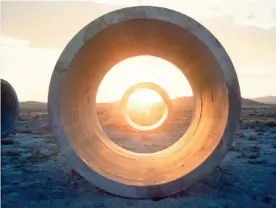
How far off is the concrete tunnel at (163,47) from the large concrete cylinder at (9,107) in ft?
19.5

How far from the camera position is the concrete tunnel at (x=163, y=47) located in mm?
4285

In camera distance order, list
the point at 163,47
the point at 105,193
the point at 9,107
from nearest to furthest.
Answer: the point at 105,193
the point at 163,47
the point at 9,107

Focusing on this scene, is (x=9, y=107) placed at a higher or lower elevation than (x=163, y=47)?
lower

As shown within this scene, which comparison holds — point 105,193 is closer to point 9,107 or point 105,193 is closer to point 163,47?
point 163,47

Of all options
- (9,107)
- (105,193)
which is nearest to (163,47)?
(105,193)

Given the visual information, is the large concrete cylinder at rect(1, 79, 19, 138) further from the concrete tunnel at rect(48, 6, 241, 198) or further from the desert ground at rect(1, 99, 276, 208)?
the concrete tunnel at rect(48, 6, 241, 198)

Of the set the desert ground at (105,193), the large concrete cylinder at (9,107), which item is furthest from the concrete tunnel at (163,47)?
the large concrete cylinder at (9,107)

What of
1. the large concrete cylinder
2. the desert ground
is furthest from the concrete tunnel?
the large concrete cylinder

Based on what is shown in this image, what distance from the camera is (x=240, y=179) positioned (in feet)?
18.6

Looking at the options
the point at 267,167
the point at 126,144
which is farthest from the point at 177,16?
the point at 126,144

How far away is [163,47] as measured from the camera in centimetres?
568

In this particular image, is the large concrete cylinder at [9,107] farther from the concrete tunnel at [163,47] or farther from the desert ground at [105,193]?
the concrete tunnel at [163,47]

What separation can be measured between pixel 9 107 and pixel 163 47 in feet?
22.9

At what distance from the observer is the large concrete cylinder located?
10697 millimetres
